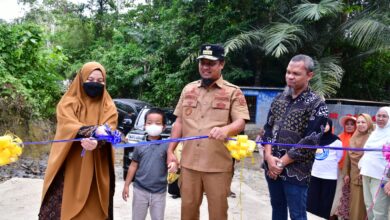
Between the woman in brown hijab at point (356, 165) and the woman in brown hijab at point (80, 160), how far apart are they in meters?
3.21

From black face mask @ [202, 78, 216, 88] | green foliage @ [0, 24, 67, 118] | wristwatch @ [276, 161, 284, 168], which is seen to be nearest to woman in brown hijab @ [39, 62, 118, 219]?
black face mask @ [202, 78, 216, 88]

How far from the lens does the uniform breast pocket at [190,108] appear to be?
128 inches

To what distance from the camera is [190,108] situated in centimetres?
327

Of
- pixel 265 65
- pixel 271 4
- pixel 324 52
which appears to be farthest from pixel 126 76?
pixel 324 52

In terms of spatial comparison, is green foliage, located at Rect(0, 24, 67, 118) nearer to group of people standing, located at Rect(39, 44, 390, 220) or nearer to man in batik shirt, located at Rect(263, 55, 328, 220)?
group of people standing, located at Rect(39, 44, 390, 220)

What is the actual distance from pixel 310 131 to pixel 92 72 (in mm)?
1832

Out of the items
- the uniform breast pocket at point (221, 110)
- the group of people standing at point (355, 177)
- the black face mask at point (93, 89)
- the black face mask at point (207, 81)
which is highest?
the black face mask at point (207, 81)

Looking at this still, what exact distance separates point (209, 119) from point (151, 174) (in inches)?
30.5

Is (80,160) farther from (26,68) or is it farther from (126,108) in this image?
(126,108)

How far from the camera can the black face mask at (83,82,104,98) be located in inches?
119

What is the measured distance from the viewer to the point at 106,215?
3.14 metres

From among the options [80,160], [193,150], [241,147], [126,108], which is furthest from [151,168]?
[126,108]

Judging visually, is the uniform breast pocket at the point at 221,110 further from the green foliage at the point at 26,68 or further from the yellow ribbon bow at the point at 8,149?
the green foliage at the point at 26,68

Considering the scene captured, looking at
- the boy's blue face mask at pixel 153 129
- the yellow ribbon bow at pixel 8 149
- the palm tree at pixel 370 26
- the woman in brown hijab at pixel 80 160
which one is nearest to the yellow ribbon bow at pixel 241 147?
the boy's blue face mask at pixel 153 129
